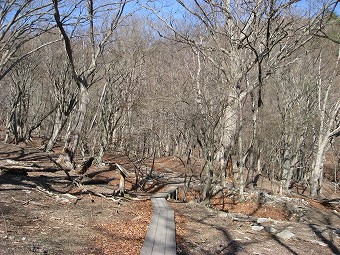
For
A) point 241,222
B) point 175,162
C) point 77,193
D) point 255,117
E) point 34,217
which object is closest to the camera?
point 34,217

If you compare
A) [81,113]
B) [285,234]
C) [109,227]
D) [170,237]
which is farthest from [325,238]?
[81,113]

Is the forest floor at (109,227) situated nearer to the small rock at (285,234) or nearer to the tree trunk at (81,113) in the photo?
the small rock at (285,234)

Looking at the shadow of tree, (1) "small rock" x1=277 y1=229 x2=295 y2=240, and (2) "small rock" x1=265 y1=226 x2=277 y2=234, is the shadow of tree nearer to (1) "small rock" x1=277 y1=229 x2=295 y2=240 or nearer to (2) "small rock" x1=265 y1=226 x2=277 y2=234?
(1) "small rock" x1=277 y1=229 x2=295 y2=240

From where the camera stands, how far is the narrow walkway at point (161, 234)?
527 centimetres

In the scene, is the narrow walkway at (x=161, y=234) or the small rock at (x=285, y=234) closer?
the narrow walkway at (x=161, y=234)

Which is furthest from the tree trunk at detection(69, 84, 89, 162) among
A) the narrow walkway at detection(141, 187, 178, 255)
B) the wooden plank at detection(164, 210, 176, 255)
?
the wooden plank at detection(164, 210, 176, 255)

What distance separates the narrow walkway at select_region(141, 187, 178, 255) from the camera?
5.27 m

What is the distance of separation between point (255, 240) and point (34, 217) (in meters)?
4.03

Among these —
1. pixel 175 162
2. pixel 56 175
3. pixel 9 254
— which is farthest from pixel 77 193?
pixel 175 162

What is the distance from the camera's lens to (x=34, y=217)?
247 inches

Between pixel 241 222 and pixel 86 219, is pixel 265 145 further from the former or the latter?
pixel 86 219

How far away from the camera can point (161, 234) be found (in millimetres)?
6172

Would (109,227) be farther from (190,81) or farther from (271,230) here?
(190,81)

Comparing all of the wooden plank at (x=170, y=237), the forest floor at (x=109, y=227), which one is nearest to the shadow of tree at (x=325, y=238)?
the forest floor at (x=109, y=227)
